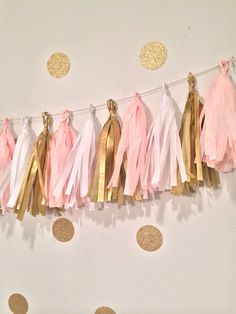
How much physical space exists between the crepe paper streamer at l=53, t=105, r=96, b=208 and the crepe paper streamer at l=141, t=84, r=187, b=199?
0.50ft

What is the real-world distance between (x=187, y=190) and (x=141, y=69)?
0.34m

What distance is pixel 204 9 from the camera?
86 centimetres

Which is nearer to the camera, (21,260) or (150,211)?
(150,211)

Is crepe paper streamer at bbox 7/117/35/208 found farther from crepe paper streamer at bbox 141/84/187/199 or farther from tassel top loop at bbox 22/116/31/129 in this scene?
crepe paper streamer at bbox 141/84/187/199

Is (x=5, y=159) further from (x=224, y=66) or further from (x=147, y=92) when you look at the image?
(x=224, y=66)

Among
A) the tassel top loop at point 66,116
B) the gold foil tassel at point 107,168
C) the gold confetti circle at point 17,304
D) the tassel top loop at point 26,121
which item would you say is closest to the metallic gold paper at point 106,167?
the gold foil tassel at point 107,168

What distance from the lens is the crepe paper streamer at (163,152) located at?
79cm

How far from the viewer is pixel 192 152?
2.60 feet

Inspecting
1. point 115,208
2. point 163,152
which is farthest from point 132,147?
point 115,208

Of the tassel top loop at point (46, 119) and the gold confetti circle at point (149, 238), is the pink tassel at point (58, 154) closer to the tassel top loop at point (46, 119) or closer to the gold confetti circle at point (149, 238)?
the tassel top loop at point (46, 119)

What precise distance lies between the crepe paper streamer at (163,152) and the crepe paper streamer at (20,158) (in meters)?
0.34

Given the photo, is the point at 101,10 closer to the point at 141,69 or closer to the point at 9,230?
the point at 141,69

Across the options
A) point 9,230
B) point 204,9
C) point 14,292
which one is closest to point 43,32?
point 204,9

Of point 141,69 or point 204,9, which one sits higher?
point 204,9
